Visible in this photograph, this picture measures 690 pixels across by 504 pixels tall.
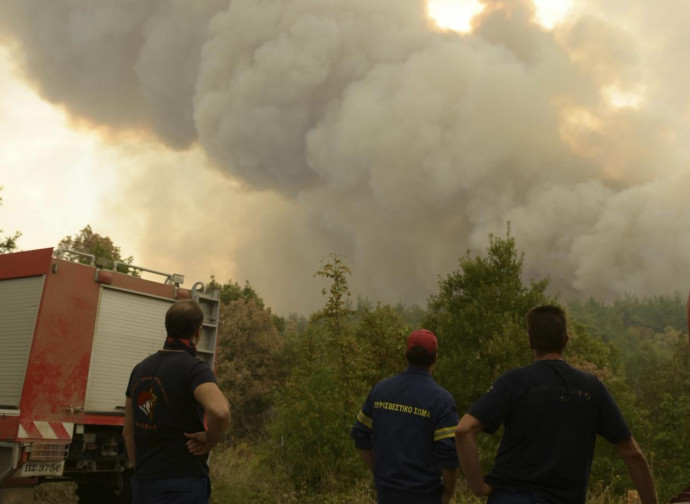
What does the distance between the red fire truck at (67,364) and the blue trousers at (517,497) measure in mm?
6108

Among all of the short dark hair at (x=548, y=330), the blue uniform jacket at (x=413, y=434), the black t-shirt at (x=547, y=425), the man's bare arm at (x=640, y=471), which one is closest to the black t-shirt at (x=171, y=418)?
the blue uniform jacket at (x=413, y=434)

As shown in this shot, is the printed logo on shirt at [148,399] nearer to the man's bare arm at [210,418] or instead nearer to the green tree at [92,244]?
the man's bare arm at [210,418]

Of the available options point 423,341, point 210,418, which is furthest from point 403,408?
point 210,418

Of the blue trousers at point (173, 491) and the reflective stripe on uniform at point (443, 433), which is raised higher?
the reflective stripe on uniform at point (443, 433)

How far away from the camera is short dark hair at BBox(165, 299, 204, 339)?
3.58 m

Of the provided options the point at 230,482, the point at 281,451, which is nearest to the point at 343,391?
the point at 281,451

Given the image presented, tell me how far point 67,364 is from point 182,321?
5.12 metres

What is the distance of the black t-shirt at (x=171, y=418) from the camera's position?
3406 mm

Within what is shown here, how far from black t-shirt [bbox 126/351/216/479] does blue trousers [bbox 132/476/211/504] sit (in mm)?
31

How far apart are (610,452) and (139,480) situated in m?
20.2

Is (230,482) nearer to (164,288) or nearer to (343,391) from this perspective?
(343,391)

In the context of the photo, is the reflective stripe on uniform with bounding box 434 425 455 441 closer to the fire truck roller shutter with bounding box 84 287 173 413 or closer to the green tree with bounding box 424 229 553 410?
the fire truck roller shutter with bounding box 84 287 173 413

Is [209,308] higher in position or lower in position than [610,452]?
higher

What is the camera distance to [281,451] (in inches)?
506
